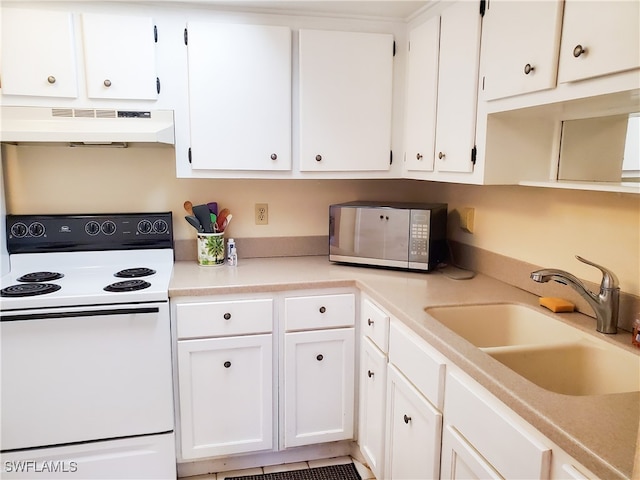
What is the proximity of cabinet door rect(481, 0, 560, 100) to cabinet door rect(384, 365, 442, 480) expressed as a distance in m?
1.02

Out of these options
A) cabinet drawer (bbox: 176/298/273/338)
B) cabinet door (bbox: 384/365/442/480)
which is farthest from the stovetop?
cabinet door (bbox: 384/365/442/480)

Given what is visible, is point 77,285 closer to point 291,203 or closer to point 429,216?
point 291,203

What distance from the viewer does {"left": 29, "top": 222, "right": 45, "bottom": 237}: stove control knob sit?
2150 millimetres

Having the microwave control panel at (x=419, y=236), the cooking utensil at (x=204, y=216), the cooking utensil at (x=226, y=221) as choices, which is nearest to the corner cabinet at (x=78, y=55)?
the cooking utensil at (x=204, y=216)

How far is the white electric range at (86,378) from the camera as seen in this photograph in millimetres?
1735

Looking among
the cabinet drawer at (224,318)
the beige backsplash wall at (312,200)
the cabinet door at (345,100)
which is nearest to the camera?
the beige backsplash wall at (312,200)

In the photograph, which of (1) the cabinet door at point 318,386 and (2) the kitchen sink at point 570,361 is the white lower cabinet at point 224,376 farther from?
(2) the kitchen sink at point 570,361

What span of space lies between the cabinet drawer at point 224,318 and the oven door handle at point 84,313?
0.13 meters

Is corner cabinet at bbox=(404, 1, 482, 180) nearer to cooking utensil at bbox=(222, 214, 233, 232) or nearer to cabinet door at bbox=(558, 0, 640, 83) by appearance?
cabinet door at bbox=(558, 0, 640, 83)

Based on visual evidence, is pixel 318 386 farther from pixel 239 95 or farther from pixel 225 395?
pixel 239 95

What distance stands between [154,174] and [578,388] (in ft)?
6.65

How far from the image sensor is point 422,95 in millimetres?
2027

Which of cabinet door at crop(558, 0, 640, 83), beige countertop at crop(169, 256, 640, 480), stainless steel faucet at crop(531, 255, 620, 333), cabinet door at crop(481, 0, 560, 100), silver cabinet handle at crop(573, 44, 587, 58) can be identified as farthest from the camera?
stainless steel faucet at crop(531, 255, 620, 333)

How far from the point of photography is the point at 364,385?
2.00 m
